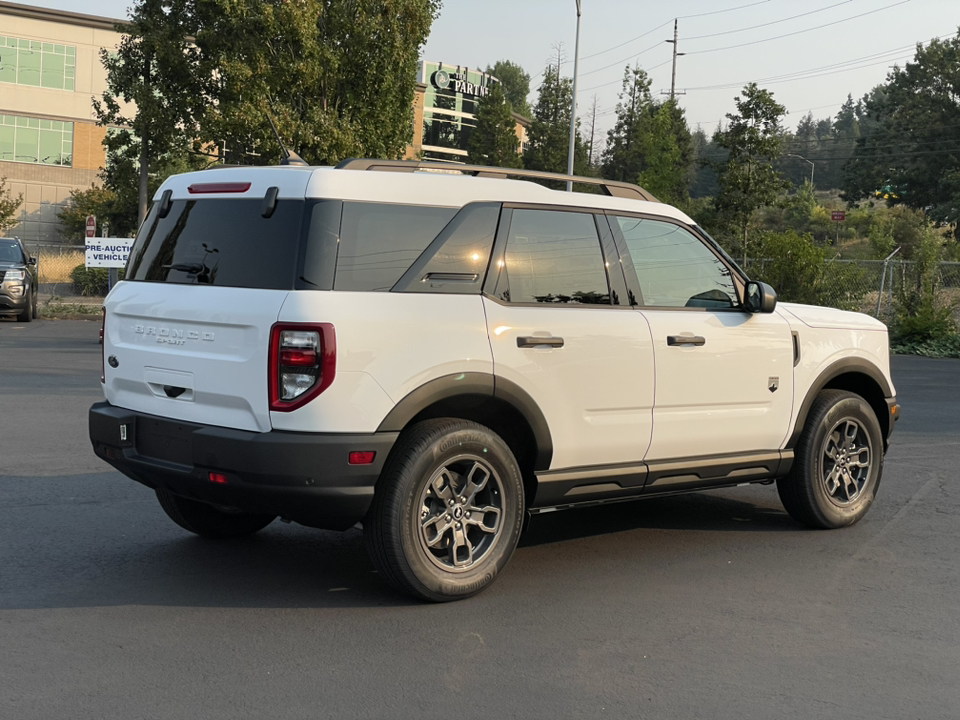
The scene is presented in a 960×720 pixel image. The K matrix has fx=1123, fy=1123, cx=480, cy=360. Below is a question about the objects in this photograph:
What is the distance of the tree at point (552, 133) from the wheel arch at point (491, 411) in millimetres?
54096

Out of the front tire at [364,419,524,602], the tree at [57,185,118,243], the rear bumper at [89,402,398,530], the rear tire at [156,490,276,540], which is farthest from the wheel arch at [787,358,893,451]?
the tree at [57,185,118,243]

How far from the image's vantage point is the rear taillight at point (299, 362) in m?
4.77

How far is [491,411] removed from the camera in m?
5.55

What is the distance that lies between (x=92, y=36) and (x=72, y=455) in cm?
4939

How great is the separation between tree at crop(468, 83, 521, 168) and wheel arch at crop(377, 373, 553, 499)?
54801 millimetres

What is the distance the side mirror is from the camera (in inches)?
254

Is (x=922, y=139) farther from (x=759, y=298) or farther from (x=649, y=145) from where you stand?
(x=759, y=298)

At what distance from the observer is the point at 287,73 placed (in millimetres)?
27016

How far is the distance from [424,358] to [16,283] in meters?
21.4

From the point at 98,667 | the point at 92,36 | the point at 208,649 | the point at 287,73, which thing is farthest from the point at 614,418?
the point at 92,36

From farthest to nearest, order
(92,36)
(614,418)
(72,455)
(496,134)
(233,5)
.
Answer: (496,134)
(92,36)
(233,5)
(72,455)
(614,418)

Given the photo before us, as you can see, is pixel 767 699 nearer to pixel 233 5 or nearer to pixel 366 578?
pixel 366 578

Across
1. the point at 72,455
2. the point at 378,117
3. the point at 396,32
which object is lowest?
the point at 72,455

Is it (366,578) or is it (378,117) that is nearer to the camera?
(366,578)
